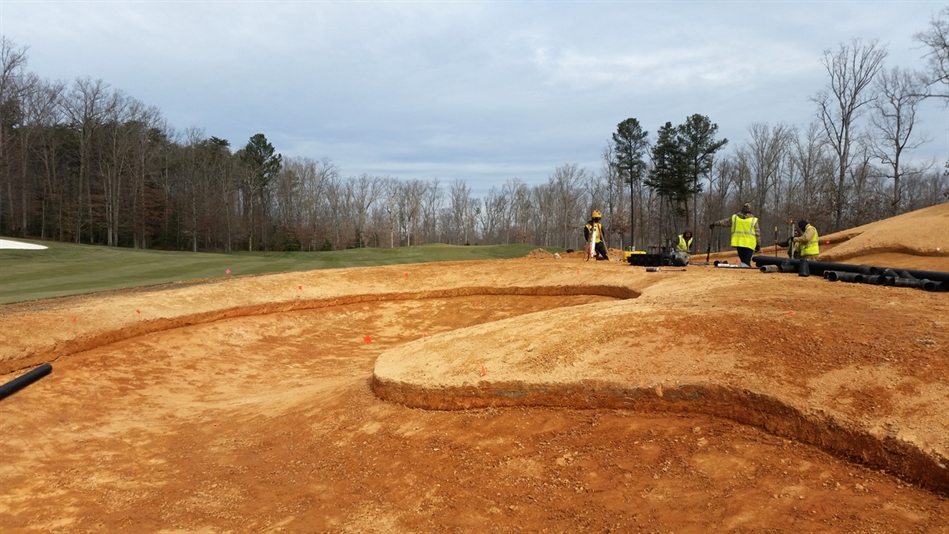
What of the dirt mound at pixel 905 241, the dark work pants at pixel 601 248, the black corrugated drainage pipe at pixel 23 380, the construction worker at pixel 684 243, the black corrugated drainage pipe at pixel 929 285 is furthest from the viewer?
the dark work pants at pixel 601 248

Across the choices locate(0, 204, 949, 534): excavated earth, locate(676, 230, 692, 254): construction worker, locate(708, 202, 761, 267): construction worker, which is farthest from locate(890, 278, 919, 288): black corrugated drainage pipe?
locate(676, 230, 692, 254): construction worker

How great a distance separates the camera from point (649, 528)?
3199mm

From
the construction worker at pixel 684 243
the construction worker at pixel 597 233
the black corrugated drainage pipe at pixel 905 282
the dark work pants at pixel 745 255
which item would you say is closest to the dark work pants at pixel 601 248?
the construction worker at pixel 597 233

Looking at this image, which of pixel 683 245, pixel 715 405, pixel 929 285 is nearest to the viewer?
pixel 715 405

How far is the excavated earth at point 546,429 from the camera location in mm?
3381

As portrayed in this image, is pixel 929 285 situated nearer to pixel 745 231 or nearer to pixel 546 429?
pixel 745 231

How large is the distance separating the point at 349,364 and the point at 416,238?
2343 inches

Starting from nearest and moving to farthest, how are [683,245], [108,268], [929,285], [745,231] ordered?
[929,285]
[745,231]
[683,245]
[108,268]

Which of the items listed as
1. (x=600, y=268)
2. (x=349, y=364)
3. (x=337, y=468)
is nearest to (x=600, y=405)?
(x=337, y=468)

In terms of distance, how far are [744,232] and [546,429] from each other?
11549mm

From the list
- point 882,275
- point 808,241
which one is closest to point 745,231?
point 808,241

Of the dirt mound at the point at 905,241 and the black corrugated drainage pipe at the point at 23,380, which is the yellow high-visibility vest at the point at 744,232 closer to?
the dirt mound at the point at 905,241

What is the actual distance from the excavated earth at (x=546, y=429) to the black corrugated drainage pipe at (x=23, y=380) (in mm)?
120

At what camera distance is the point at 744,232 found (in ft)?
45.1
